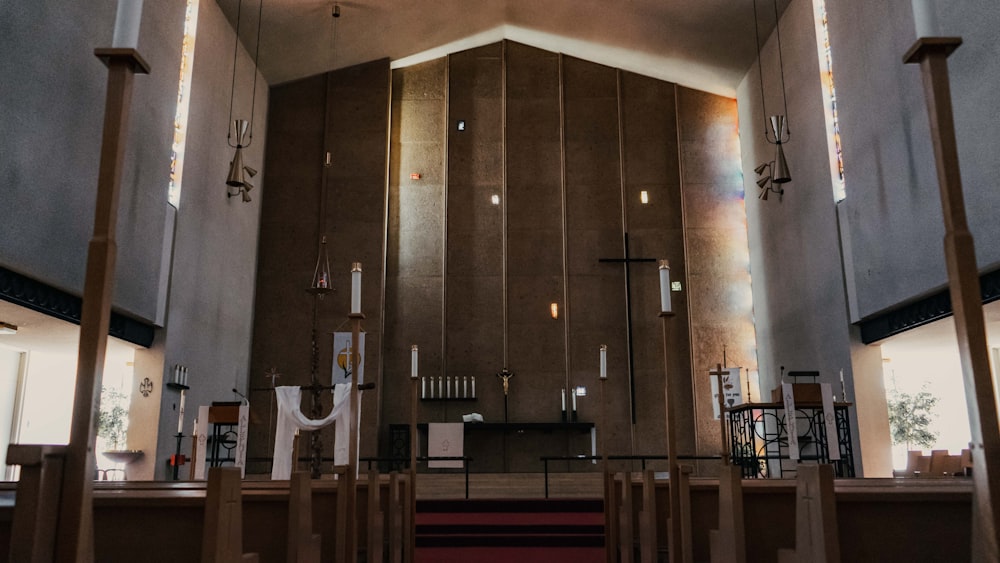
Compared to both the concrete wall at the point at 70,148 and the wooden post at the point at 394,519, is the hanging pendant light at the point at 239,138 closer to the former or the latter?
the concrete wall at the point at 70,148

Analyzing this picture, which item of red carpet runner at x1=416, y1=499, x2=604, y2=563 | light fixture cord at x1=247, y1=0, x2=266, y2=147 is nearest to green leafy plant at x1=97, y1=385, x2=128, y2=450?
light fixture cord at x1=247, y1=0, x2=266, y2=147

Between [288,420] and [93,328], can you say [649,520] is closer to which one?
[93,328]

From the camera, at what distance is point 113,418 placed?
12.7 meters

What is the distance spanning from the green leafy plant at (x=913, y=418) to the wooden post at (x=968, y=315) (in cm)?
1303

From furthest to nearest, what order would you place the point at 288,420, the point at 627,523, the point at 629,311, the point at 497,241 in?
the point at 497,241 < the point at 629,311 < the point at 288,420 < the point at 627,523

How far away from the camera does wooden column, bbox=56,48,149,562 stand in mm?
1491

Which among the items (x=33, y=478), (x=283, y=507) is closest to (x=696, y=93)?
(x=283, y=507)

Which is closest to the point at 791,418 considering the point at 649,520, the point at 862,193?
the point at 862,193

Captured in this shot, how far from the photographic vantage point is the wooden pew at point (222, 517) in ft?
5.75

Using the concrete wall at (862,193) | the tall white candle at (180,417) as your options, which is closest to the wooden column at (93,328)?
the concrete wall at (862,193)

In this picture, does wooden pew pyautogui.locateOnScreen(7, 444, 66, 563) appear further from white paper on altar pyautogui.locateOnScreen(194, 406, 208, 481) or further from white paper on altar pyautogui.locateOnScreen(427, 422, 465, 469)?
white paper on altar pyautogui.locateOnScreen(427, 422, 465, 469)

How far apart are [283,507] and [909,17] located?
7084mm

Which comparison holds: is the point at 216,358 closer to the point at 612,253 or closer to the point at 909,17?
the point at 612,253

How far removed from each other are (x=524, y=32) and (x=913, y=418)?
9194mm
